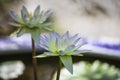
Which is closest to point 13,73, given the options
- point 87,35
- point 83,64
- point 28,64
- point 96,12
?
point 28,64

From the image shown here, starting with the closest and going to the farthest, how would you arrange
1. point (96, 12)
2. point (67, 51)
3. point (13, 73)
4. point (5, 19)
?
point (67, 51), point (13, 73), point (5, 19), point (96, 12)

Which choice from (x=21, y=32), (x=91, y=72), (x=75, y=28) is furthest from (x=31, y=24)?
(x=75, y=28)

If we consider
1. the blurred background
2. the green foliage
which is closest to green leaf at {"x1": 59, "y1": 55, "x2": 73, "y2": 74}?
the green foliage

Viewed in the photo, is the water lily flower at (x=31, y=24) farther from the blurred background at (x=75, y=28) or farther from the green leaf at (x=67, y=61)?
the blurred background at (x=75, y=28)

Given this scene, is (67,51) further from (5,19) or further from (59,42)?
(5,19)

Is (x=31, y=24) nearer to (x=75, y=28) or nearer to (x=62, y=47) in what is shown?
(x=62, y=47)

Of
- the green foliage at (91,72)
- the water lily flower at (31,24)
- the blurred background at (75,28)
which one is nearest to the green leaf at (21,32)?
the water lily flower at (31,24)
